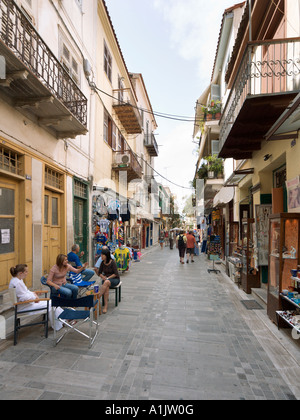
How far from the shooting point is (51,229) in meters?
7.96

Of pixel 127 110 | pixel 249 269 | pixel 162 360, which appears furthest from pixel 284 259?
pixel 127 110

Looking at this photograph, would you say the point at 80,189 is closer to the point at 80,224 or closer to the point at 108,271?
the point at 80,224

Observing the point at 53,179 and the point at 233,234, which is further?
the point at 233,234

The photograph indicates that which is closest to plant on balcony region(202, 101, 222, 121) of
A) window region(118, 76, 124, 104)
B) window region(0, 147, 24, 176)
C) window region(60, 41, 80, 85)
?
window region(118, 76, 124, 104)

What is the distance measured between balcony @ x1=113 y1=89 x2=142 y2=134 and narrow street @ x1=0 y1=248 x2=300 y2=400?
1161cm

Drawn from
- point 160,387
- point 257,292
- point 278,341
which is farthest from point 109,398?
point 257,292

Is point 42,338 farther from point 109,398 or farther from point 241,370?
point 241,370

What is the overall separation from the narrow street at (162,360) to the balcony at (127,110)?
11608mm

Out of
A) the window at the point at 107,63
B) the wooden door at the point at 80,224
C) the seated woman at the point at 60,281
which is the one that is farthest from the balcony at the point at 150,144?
the seated woman at the point at 60,281

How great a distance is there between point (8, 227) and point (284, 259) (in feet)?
20.0

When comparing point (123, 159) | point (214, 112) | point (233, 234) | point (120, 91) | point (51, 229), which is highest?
point (120, 91)

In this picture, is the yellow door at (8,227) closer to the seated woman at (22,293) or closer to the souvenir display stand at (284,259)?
the seated woman at (22,293)
